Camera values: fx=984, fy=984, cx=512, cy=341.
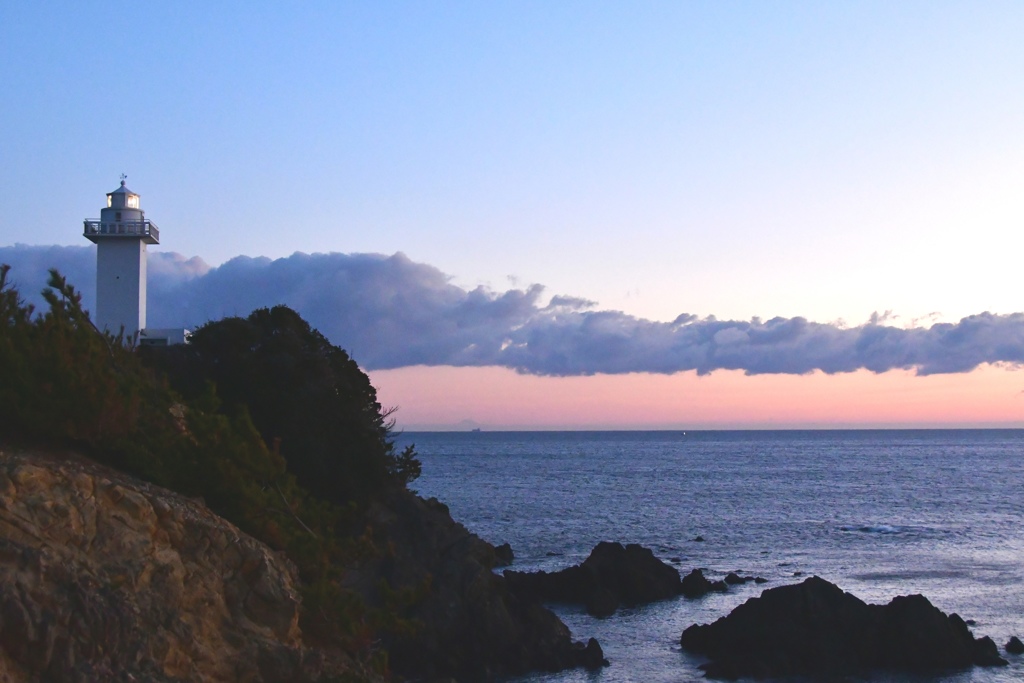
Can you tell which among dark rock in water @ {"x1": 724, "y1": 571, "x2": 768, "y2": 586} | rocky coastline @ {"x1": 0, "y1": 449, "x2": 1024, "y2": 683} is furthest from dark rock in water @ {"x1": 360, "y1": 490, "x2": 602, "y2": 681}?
dark rock in water @ {"x1": 724, "y1": 571, "x2": 768, "y2": 586}

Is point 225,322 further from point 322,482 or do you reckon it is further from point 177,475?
point 177,475

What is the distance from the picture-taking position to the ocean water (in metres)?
33.9

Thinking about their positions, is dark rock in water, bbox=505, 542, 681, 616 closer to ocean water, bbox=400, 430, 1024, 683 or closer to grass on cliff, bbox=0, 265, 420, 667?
ocean water, bbox=400, 430, 1024, 683

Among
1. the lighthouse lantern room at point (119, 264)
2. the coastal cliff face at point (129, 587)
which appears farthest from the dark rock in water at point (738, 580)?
the coastal cliff face at point (129, 587)

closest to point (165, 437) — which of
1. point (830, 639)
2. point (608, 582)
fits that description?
point (830, 639)

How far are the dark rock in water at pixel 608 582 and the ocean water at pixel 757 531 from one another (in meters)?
1.02

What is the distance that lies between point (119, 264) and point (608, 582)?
79.1ft

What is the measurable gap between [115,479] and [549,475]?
3923 inches

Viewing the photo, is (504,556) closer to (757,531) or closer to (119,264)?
(757,531)

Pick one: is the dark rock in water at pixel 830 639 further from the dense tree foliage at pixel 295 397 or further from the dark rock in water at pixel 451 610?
the dense tree foliage at pixel 295 397

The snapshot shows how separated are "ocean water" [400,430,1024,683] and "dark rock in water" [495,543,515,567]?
29.4 inches

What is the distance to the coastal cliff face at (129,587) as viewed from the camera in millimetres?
9672

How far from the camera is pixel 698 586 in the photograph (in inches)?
1535

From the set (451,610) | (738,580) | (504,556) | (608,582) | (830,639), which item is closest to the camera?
(451,610)
